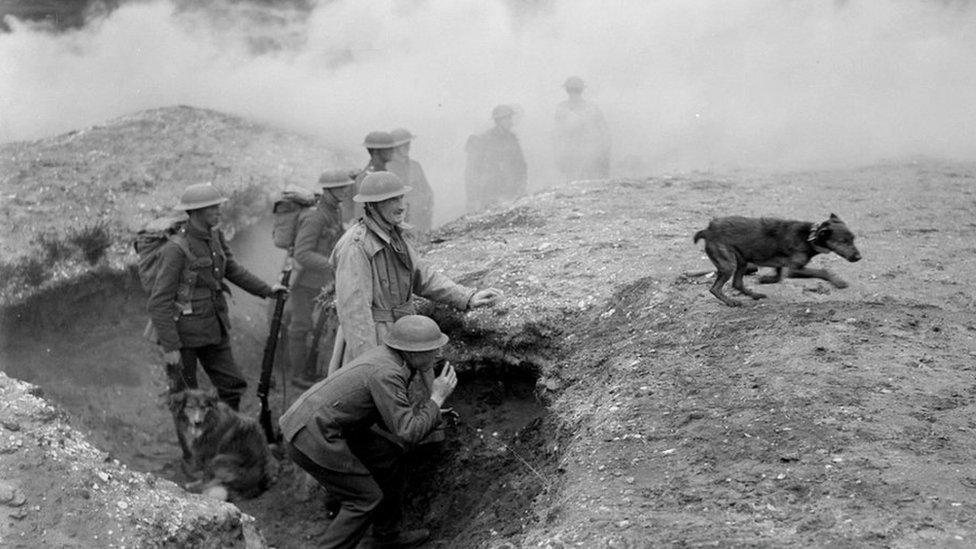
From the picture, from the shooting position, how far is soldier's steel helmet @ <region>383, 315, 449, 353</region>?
504 centimetres

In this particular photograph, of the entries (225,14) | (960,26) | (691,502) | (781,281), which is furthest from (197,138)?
(960,26)

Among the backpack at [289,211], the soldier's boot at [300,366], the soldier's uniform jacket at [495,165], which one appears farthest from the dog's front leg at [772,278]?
the soldier's uniform jacket at [495,165]

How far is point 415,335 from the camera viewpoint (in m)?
5.04

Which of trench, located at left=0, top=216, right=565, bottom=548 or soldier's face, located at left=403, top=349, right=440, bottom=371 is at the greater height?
soldier's face, located at left=403, top=349, right=440, bottom=371

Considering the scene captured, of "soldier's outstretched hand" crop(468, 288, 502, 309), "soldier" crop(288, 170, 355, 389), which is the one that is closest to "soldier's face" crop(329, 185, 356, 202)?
"soldier" crop(288, 170, 355, 389)

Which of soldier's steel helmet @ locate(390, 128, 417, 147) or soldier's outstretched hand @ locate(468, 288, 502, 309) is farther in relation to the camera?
soldier's steel helmet @ locate(390, 128, 417, 147)

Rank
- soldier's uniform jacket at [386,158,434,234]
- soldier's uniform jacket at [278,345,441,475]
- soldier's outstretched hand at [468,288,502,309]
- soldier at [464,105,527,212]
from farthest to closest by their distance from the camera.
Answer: soldier at [464,105,527,212] < soldier's uniform jacket at [386,158,434,234] < soldier's outstretched hand at [468,288,502,309] < soldier's uniform jacket at [278,345,441,475]

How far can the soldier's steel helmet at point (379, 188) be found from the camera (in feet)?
18.2

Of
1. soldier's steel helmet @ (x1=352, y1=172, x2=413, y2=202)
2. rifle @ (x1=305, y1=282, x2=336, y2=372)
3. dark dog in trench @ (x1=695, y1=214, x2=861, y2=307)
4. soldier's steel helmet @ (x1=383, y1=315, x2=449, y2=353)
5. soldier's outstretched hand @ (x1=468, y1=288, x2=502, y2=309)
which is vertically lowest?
rifle @ (x1=305, y1=282, x2=336, y2=372)

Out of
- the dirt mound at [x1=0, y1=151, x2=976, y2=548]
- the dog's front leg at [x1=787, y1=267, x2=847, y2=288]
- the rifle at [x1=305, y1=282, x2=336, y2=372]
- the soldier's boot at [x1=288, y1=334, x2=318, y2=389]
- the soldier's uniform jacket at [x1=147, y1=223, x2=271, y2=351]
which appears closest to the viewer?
the dirt mound at [x1=0, y1=151, x2=976, y2=548]

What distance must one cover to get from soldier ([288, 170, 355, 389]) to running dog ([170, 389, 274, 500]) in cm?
147

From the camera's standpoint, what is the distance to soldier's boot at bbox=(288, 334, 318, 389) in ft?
28.4

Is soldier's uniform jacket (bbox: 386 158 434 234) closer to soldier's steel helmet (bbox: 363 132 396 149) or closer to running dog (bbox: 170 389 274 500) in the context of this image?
soldier's steel helmet (bbox: 363 132 396 149)

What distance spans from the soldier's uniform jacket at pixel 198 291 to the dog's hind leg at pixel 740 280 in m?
3.57
